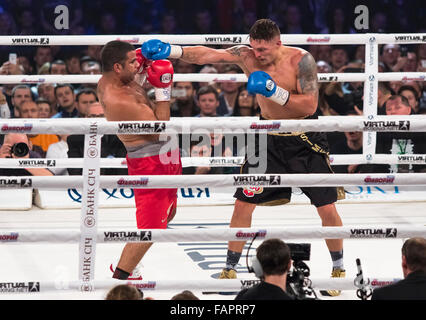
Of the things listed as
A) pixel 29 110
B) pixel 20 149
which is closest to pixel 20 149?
pixel 20 149

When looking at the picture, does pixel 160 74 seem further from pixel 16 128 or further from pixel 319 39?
pixel 319 39

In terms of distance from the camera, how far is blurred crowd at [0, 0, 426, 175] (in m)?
6.38

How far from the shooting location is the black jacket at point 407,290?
2.81 m

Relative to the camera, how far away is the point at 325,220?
4156 millimetres

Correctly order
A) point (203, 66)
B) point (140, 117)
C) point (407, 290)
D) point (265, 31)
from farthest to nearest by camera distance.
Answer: point (203, 66), point (265, 31), point (140, 117), point (407, 290)

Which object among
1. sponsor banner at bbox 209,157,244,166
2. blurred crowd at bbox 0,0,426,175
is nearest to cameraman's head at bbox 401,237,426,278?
sponsor banner at bbox 209,157,244,166

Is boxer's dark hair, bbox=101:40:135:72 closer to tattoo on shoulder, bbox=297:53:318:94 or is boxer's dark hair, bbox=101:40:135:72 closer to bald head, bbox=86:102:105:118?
tattoo on shoulder, bbox=297:53:318:94

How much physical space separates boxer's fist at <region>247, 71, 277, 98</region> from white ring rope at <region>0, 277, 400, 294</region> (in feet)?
3.25

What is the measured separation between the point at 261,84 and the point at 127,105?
0.72m

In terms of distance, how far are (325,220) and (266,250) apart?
4.53ft

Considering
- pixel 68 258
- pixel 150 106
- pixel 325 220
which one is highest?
pixel 150 106

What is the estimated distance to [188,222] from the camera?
18.2 feet
